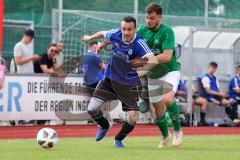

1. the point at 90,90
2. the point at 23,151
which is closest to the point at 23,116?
the point at 90,90

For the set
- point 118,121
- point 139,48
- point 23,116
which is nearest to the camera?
point 139,48

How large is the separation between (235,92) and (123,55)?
1203cm

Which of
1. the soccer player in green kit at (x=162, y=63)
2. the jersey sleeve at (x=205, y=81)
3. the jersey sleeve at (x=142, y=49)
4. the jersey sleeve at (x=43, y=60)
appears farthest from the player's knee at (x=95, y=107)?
the jersey sleeve at (x=205, y=81)

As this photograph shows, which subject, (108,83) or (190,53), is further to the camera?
(190,53)

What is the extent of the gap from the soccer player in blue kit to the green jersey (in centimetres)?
39

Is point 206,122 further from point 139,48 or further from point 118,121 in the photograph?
point 139,48

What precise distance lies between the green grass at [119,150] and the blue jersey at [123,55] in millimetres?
1250

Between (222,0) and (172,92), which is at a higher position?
(222,0)

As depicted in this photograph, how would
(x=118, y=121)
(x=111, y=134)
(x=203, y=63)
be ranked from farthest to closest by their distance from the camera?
(x=203, y=63)
(x=118, y=121)
(x=111, y=134)

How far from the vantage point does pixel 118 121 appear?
950 inches

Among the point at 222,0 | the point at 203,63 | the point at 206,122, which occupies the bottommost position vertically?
the point at 206,122

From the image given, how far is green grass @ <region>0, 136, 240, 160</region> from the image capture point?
11.9 metres

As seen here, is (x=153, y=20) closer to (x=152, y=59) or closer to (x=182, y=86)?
(x=152, y=59)

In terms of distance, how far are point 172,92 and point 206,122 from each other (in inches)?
437
